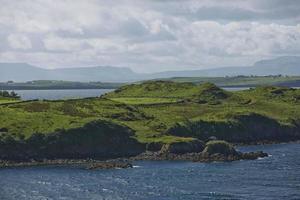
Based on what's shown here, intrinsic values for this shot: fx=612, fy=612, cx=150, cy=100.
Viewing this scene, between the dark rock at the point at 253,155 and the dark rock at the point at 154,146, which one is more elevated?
the dark rock at the point at 154,146

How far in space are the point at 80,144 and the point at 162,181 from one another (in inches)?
1750

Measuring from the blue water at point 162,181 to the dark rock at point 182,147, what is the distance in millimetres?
11972

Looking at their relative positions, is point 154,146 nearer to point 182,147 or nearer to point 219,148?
point 182,147

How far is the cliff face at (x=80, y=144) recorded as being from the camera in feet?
580

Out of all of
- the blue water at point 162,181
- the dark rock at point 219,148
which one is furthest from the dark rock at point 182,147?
the blue water at point 162,181

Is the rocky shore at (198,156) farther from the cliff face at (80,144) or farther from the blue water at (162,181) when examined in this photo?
the cliff face at (80,144)

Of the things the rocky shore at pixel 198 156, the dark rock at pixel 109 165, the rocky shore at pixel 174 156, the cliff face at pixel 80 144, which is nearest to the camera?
the dark rock at pixel 109 165

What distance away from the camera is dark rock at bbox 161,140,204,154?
186875 mm

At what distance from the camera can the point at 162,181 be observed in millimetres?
146500

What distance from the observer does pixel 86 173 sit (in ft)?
521

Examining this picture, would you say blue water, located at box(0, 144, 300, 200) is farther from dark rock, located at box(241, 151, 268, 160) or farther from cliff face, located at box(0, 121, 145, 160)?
cliff face, located at box(0, 121, 145, 160)

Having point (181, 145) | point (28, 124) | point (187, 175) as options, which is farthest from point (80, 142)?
point (187, 175)

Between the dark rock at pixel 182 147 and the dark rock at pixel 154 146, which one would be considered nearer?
the dark rock at pixel 182 147

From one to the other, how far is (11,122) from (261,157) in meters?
77.8
